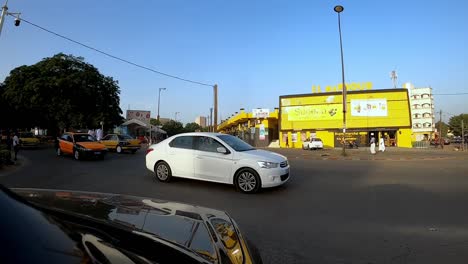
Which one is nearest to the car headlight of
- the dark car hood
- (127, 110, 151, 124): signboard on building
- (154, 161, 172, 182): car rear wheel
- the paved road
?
the paved road

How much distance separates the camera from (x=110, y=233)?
1985 millimetres

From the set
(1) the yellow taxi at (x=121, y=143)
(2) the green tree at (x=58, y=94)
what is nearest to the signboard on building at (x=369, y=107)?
(2) the green tree at (x=58, y=94)

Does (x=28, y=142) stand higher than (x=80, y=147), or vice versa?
(x=28, y=142)

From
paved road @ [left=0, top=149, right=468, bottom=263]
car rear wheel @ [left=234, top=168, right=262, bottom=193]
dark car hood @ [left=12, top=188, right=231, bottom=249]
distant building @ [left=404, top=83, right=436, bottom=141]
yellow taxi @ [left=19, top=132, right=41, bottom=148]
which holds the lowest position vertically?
paved road @ [left=0, top=149, right=468, bottom=263]

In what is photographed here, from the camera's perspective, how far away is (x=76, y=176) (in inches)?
498

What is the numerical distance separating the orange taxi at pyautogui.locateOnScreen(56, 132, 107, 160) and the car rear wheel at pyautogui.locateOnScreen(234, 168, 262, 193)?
40.4 feet

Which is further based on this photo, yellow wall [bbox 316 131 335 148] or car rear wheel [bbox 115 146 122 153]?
yellow wall [bbox 316 131 335 148]

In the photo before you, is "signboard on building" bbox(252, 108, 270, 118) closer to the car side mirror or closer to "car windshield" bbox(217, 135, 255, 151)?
"car windshield" bbox(217, 135, 255, 151)

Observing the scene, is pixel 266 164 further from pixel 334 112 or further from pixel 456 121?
pixel 456 121

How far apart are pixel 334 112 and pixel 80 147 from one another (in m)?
37.2

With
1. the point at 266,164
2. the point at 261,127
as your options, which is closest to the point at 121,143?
the point at 266,164

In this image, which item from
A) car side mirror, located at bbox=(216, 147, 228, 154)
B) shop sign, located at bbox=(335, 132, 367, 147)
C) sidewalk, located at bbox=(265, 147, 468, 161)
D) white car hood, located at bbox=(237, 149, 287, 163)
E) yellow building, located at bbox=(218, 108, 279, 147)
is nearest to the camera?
white car hood, located at bbox=(237, 149, 287, 163)

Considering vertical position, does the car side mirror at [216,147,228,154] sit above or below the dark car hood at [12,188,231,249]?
above

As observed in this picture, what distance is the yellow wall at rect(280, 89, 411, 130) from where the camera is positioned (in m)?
46.6
